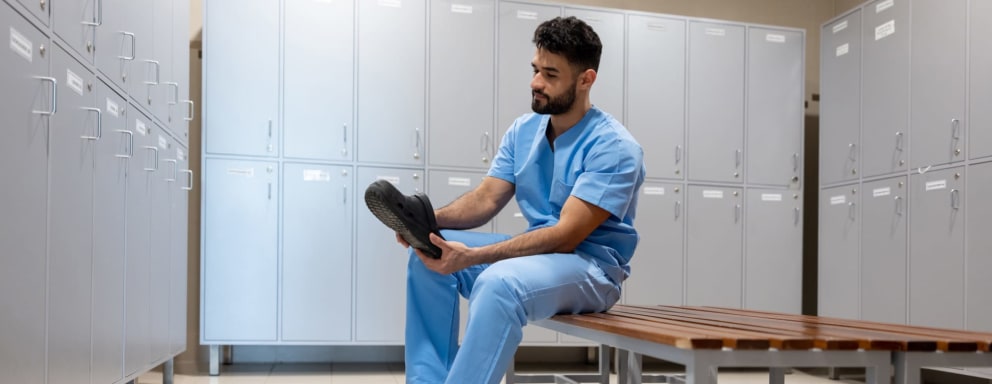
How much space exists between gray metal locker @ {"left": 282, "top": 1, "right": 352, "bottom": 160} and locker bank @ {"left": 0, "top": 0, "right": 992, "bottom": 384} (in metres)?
0.01

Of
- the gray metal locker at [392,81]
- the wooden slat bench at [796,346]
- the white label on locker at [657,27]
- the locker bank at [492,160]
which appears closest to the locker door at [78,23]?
the locker bank at [492,160]

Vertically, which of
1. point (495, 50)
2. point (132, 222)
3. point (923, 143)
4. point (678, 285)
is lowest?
point (678, 285)

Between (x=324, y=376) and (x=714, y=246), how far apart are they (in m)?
2.46

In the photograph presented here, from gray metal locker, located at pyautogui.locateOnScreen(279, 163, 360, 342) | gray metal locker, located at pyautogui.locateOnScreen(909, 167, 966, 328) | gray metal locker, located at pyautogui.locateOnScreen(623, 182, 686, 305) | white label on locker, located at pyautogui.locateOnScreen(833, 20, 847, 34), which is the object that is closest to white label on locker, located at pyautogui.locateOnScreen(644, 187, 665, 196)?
gray metal locker, located at pyautogui.locateOnScreen(623, 182, 686, 305)

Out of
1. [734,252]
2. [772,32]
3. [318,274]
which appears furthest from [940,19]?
[318,274]

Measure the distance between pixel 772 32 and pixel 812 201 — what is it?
4.16ft

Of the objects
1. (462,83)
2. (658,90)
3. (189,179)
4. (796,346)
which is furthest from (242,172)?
(796,346)

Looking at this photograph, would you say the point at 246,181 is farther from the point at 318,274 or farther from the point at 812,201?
the point at 812,201

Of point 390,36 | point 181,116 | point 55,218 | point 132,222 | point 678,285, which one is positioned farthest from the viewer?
point 678,285

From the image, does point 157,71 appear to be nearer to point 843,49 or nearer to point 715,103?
point 715,103

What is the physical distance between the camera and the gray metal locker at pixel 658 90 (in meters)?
5.14

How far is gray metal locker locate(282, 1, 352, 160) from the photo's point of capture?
460 cm

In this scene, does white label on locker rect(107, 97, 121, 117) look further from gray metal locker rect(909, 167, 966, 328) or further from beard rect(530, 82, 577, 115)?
gray metal locker rect(909, 167, 966, 328)

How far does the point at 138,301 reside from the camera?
3.17 metres
